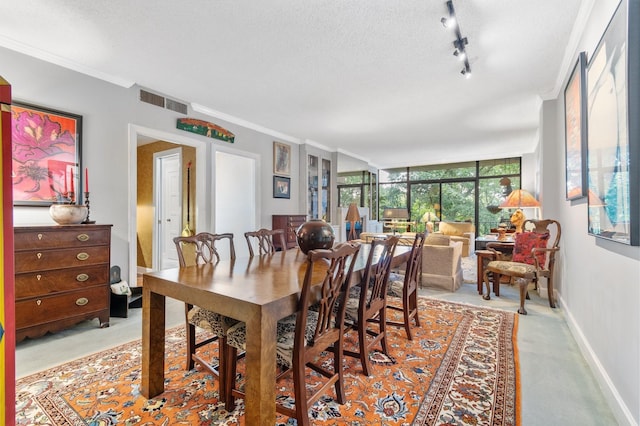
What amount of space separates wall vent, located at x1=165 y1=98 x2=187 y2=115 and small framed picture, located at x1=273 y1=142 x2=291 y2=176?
1795mm

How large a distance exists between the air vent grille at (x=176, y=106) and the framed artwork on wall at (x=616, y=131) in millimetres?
4139

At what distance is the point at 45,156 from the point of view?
2734 millimetres

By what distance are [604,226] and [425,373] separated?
1.38m

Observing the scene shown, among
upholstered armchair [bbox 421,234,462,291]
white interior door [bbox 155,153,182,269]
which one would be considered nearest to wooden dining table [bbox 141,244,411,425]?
upholstered armchair [bbox 421,234,462,291]

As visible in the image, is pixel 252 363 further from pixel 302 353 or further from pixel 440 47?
pixel 440 47

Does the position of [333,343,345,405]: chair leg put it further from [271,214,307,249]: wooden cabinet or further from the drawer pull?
[271,214,307,249]: wooden cabinet

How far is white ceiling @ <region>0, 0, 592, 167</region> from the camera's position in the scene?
2.16 meters

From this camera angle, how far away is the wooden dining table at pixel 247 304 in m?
1.20

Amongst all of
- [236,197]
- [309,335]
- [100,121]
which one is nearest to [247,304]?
[309,335]

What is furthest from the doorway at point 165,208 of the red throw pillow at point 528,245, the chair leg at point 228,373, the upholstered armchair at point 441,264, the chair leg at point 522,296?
the red throw pillow at point 528,245

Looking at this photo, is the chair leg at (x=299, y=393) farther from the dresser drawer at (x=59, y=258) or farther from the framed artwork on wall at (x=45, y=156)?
the framed artwork on wall at (x=45, y=156)

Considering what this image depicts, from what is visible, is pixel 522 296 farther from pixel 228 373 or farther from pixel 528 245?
pixel 228 373

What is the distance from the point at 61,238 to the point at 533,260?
16.0ft

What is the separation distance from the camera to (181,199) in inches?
188
